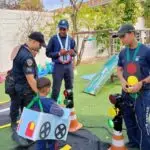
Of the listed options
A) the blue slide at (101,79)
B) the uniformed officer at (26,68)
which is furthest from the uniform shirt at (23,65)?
the blue slide at (101,79)

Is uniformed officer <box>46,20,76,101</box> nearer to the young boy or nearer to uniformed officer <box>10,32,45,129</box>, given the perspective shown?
uniformed officer <box>10,32,45,129</box>

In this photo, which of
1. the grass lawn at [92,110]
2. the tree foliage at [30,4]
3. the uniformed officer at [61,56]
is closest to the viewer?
the grass lawn at [92,110]

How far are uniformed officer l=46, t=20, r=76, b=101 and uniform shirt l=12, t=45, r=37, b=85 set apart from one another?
1252mm

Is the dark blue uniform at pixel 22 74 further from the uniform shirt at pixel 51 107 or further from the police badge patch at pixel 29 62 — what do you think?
the uniform shirt at pixel 51 107

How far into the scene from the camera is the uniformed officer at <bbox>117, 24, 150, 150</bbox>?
4074 millimetres

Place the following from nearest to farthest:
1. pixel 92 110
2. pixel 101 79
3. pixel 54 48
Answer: pixel 54 48 < pixel 92 110 < pixel 101 79

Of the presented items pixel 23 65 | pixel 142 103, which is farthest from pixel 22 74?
pixel 142 103

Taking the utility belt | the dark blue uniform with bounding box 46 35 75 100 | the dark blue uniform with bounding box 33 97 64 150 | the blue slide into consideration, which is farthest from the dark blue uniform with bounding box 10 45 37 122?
the blue slide

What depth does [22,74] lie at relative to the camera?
4.84 m

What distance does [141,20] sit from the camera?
22.1 m

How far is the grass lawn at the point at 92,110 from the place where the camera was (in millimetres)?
5285

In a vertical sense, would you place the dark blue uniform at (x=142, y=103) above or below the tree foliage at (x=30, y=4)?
below

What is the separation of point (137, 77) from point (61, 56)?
7.04ft

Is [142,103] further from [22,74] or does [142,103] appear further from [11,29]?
[11,29]
